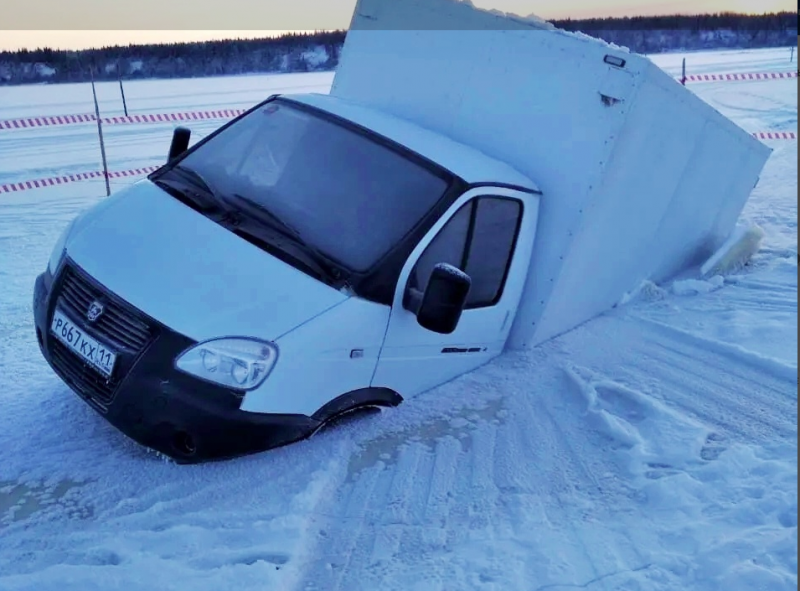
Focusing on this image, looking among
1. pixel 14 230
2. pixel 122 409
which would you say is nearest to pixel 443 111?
pixel 122 409

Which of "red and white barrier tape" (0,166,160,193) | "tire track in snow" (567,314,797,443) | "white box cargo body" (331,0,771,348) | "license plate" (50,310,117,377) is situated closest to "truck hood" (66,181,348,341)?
"license plate" (50,310,117,377)

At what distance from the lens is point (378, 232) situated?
454cm

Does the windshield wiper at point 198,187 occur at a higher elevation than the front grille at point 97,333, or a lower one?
higher

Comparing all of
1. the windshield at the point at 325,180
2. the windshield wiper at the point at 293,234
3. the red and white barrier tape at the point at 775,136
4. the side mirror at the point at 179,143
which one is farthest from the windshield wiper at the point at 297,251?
the red and white barrier tape at the point at 775,136

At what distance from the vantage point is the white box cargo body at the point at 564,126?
5.47 meters

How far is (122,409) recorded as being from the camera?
153 inches

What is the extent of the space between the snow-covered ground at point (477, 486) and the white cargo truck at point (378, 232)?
0.86ft

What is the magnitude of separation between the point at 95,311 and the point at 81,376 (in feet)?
1.12

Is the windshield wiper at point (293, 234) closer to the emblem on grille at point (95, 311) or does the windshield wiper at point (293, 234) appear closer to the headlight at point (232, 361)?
the headlight at point (232, 361)

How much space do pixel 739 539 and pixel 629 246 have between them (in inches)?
122

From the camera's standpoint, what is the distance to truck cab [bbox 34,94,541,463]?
3.87 meters

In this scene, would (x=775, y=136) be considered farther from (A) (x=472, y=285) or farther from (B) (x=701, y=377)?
(A) (x=472, y=285)

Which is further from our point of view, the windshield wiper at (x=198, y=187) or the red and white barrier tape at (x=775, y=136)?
the red and white barrier tape at (x=775, y=136)

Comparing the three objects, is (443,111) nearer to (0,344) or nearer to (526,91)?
(526,91)
